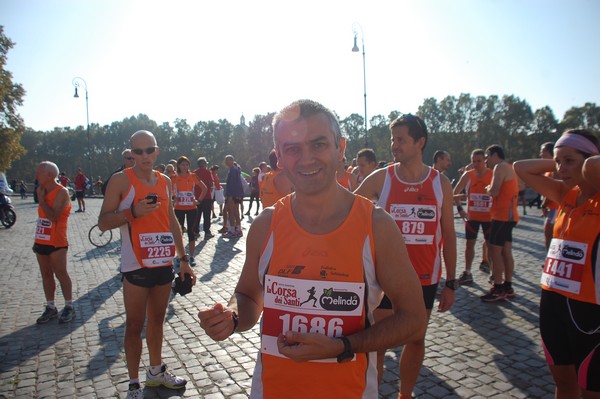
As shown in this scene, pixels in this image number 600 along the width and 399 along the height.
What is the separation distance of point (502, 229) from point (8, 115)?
127ft

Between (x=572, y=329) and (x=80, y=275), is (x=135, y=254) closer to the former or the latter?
(x=572, y=329)

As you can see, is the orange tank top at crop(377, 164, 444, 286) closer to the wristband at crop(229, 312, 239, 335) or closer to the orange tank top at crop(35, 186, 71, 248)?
the wristband at crop(229, 312, 239, 335)

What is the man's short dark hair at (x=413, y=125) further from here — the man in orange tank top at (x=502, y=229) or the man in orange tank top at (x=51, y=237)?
the man in orange tank top at (x=51, y=237)

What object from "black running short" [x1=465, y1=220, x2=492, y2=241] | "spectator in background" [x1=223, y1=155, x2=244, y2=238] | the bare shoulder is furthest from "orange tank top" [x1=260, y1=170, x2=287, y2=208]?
the bare shoulder

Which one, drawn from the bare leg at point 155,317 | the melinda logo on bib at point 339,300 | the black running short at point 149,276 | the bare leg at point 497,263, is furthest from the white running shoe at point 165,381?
the bare leg at point 497,263

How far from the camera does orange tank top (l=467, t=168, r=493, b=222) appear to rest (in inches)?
297

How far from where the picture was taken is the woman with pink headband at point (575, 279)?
8.02 feet

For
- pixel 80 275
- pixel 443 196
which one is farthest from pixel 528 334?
pixel 80 275

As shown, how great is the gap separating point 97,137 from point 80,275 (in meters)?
102

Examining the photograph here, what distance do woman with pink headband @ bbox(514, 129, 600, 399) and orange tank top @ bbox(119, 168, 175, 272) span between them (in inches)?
128

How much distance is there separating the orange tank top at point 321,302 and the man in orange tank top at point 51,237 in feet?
16.9

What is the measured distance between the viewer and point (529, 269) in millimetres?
8469

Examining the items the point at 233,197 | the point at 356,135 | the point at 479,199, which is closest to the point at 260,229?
the point at 479,199

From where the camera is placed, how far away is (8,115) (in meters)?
32.9
